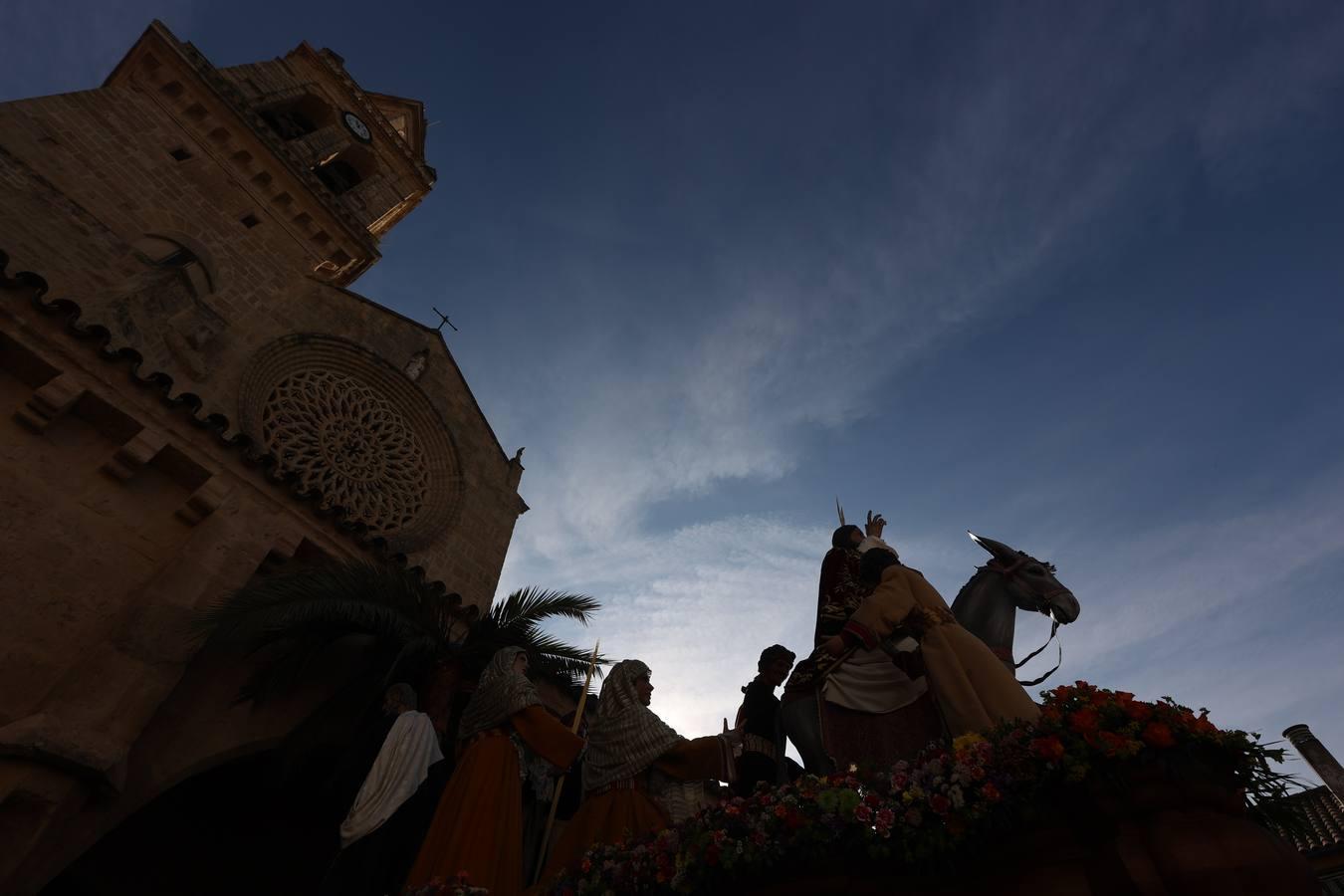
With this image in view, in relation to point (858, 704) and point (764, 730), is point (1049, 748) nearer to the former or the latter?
point (858, 704)

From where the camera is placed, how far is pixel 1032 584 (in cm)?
576

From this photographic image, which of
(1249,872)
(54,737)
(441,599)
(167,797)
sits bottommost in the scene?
(1249,872)

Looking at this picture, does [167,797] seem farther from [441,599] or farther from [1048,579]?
[1048,579]

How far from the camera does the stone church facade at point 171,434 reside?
6.86m

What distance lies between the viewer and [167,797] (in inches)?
399

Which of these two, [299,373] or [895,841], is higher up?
[299,373]

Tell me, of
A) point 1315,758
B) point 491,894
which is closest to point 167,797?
point 491,894

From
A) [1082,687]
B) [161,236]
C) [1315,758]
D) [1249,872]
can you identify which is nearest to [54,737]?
[1082,687]

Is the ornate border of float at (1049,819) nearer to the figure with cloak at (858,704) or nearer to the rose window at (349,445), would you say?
the figure with cloak at (858,704)

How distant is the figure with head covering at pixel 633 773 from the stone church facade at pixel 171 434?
13.8 feet

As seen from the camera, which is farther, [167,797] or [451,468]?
[451,468]

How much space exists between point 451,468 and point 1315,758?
24.9 m

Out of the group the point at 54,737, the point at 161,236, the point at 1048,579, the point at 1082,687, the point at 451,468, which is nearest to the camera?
the point at 1082,687

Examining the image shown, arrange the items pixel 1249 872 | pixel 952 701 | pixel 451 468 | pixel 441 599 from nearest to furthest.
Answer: pixel 1249 872 → pixel 952 701 → pixel 441 599 → pixel 451 468
